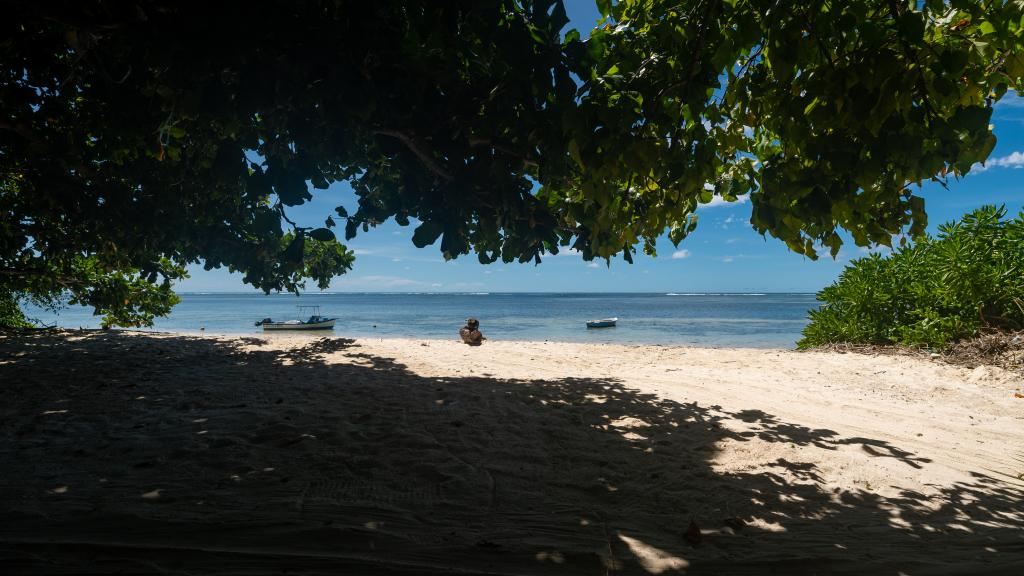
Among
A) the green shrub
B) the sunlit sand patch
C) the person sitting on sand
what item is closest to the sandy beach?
the sunlit sand patch

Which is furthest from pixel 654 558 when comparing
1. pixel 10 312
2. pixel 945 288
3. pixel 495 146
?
pixel 10 312

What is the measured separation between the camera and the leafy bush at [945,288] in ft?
29.4

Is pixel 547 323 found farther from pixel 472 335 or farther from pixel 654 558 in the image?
pixel 654 558

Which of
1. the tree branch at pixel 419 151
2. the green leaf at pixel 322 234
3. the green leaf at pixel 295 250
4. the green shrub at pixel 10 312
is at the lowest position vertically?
the green shrub at pixel 10 312

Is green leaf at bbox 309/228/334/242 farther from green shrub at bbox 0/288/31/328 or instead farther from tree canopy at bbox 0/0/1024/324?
green shrub at bbox 0/288/31/328

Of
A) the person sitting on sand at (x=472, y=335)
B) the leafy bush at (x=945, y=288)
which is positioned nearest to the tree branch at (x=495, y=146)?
the person sitting on sand at (x=472, y=335)

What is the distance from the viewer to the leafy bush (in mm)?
8969

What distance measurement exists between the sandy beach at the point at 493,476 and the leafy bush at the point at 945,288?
→ 2896mm

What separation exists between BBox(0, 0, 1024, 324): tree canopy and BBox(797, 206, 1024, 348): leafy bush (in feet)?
26.4

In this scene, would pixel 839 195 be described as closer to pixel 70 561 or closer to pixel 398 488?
pixel 398 488

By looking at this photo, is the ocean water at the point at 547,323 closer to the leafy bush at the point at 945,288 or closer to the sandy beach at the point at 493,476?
the leafy bush at the point at 945,288

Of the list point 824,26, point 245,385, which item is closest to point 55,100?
point 245,385

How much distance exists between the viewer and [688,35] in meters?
3.50

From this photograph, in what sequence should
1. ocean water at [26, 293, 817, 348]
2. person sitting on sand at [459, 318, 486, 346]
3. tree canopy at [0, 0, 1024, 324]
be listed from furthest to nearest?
1. ocean water at [26, 293, 817, 348]
2. person sitting on sand at [459, 318, 486, 346]
3. tree canopy at [0, 0, 1024, 324]
